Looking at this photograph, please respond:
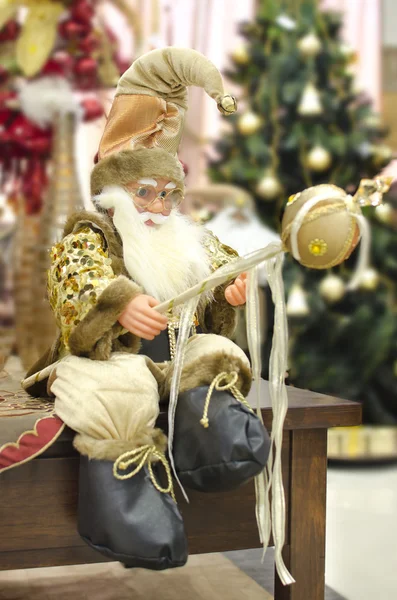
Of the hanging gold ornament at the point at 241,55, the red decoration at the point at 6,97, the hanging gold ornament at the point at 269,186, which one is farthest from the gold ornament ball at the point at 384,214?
the red decoration at the point at 6,97

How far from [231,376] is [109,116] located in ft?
1.27

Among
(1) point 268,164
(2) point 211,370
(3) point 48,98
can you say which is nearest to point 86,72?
(3) point 48,98

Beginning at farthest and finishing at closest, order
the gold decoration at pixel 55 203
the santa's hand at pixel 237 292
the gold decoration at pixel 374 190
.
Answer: the gold decoration at pixel 55 203 → the santa's hand at pixel 237 292 → the gold decoration at pixel 374 190

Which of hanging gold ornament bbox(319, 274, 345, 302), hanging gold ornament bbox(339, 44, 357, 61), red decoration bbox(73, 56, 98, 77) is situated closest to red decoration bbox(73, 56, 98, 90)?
red decoration bbox(73, 56, 98, 77)

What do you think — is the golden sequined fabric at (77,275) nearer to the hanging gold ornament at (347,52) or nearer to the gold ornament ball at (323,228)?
the gold ornament ball at (323,228)

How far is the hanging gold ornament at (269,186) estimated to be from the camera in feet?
5.63

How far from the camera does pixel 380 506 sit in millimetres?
1501

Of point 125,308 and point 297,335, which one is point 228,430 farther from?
point 297,335

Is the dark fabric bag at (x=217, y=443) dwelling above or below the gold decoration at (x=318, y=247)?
below

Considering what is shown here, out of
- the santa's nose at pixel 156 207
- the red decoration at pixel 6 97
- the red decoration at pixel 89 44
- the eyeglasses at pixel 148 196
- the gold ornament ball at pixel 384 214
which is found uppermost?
the red decoration at pixel 89 44

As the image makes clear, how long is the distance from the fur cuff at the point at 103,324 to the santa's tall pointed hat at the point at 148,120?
0.55 ft

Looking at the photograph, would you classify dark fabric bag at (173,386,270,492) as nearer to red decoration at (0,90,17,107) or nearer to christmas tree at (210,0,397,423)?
christmas tree at (210,0,397,423)

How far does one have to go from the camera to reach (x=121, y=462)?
2.34 ft

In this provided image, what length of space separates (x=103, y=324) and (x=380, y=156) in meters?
1.23
